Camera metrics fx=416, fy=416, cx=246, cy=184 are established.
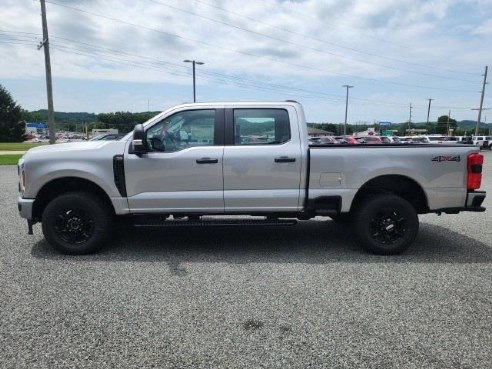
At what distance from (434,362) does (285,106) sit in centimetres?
354

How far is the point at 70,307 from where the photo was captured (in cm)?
383

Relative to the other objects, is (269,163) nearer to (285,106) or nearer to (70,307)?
(285,106)

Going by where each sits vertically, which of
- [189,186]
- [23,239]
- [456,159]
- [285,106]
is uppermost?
[285,106]

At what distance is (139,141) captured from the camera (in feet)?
16.6

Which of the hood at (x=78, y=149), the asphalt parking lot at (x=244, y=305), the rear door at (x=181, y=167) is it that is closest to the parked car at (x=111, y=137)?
the hood at (x=78, y=149)

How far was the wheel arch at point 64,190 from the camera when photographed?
545cm

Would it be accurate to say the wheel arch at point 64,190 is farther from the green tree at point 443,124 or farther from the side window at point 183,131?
the green tree at point 443,124

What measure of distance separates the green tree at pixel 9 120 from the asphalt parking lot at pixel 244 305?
289ft

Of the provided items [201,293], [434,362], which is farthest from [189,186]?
[434,362]

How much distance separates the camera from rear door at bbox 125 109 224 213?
5.27 meters

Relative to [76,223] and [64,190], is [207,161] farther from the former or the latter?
[64,190]

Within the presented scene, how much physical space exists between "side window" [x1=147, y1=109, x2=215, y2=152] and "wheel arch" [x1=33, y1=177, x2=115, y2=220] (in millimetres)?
1021

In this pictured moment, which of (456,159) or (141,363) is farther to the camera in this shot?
(456,159)

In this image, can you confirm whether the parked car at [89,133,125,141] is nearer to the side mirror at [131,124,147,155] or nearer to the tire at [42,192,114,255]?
the side mirror at [131,124,147,155]
